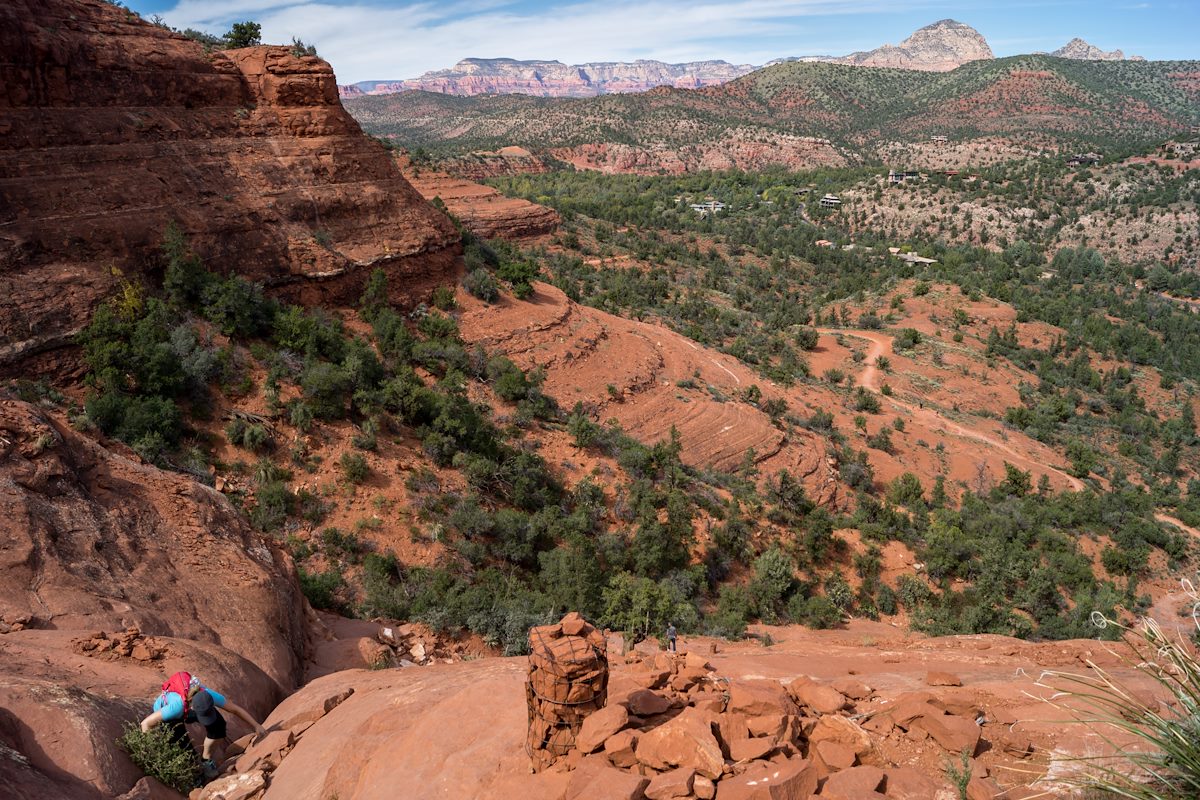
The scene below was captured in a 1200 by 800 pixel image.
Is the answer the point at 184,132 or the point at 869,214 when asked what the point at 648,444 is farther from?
the point at 869,214

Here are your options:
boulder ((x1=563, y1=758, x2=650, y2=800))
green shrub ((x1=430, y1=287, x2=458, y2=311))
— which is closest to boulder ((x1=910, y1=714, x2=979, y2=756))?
boulder ((x1=563, y1=758, x2=650, y2=800))

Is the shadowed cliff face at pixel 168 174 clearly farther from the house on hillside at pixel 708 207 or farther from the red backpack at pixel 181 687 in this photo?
the house on hillside at pixel 708 207

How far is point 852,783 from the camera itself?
460cm

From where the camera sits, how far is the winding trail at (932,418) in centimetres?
2822

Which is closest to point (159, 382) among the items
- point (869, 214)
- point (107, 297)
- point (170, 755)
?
point (107, 297)

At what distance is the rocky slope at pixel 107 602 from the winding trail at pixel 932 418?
28.9m

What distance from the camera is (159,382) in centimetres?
1409

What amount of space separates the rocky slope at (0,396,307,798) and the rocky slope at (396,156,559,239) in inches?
1290

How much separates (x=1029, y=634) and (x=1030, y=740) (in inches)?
509

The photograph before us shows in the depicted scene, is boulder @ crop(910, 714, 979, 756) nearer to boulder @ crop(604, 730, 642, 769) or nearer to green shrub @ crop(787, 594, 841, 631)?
boulder @ crop(604, 730, 642, 769)

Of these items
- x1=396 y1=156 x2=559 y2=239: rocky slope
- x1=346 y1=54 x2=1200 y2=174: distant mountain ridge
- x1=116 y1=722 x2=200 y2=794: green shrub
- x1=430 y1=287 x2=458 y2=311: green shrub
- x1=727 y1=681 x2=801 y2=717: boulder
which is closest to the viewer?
x1=727 y1=681 x2=801 y2=717: boulder

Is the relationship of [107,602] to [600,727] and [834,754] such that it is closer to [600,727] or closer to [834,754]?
[600,727]

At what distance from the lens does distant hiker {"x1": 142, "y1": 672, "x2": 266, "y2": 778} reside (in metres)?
6.17

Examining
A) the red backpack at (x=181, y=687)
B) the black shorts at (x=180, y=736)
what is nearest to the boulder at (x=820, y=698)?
the black shorts at (x=180, y=736)
